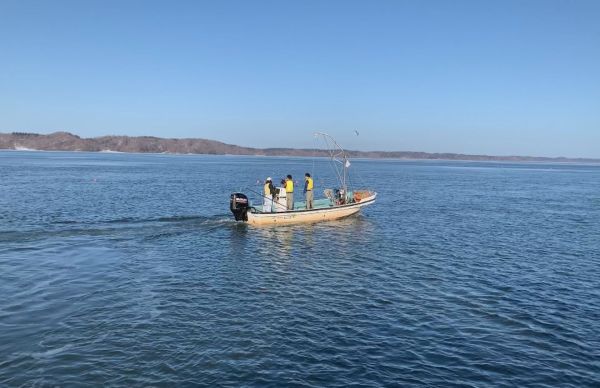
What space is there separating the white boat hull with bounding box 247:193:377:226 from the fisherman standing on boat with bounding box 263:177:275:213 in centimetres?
62

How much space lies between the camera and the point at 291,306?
56.2 feet

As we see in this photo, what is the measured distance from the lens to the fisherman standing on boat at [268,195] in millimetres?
32781

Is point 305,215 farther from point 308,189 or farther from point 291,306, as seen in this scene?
point 291,306

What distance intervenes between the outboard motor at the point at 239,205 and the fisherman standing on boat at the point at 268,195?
1451 millimetres

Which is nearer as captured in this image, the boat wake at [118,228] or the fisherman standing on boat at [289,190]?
the boat wake at [118,228]

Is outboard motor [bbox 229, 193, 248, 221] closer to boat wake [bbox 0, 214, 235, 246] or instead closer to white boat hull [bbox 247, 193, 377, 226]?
white boat hull [bbox 247, 193, 377, 226]

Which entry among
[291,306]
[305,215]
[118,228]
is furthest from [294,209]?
[291,306]

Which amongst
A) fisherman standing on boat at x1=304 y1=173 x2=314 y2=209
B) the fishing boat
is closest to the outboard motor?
the fishing boat

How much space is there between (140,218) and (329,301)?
22185 millimetres

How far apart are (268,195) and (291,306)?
16.5 m

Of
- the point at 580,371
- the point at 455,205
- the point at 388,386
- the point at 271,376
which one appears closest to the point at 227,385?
the point at 271,376

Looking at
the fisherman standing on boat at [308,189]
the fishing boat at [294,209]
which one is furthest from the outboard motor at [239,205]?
the fisherman standing on boat at [308,189]

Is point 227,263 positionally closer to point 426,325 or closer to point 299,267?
point 299,267

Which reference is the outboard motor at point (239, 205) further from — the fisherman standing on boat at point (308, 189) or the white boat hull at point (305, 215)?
the fisherman standing on boat at point (308, 189)
